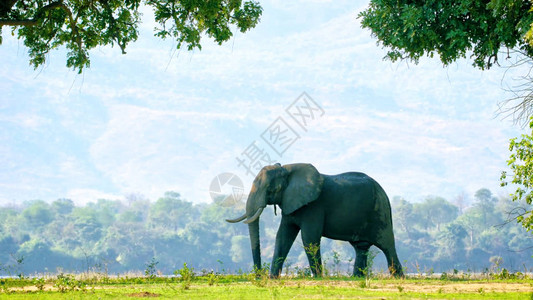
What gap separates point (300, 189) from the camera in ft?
74.7

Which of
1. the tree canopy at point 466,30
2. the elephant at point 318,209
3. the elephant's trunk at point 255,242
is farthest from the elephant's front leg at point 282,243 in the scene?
the tree canopy at point 466,30

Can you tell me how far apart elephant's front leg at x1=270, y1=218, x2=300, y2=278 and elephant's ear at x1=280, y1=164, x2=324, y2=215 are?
1.81 feet

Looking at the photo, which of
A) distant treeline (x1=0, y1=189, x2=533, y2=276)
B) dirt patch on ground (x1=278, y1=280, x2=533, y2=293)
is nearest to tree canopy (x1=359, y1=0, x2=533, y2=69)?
dirt patch on ground (x1=278, y1=280, x2=533, y2=293)

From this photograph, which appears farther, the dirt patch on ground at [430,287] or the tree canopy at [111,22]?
the tree canopy at [111,22]

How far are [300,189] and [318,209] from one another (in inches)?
35.5

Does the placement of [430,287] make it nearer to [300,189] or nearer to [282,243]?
[300,189]

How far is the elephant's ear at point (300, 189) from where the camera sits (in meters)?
22.7

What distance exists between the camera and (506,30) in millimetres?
20469

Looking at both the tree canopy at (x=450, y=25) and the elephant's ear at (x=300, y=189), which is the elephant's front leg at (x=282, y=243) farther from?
the tree canopy at (x=450, y=25)

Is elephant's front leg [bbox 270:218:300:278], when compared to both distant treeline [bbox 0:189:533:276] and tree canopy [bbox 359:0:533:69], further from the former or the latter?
distant treeline [bbox 0:189:533:276]

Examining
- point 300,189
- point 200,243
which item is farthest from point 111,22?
point 200,243

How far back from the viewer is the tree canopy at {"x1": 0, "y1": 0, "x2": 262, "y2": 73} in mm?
25562

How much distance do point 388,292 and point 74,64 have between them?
1546cm

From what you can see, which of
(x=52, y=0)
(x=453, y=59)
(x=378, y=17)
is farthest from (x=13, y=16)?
(x=453, y=59)
